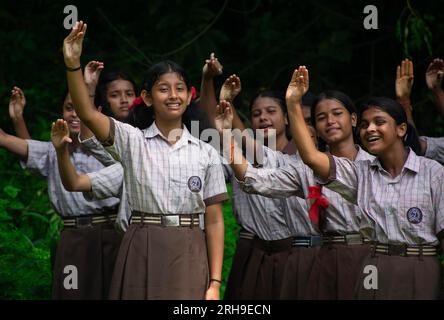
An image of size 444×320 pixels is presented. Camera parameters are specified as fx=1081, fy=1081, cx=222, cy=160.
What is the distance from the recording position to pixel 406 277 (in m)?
4.95

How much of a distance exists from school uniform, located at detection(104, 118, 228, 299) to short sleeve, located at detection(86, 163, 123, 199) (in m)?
0.63

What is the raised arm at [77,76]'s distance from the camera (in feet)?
15.2

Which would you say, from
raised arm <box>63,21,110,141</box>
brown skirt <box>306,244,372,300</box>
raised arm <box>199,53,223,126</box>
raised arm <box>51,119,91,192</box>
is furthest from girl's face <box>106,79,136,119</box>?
raised arm <box>63,21,110,141</box>

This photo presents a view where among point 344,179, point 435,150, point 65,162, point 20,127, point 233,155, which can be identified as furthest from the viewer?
point 20,127

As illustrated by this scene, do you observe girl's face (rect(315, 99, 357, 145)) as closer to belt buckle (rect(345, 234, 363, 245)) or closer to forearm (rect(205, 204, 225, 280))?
belt buckle (rect(345, 234, 363, 245))

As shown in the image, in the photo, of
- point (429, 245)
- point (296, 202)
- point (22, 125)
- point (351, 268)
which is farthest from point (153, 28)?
point (429, 245)

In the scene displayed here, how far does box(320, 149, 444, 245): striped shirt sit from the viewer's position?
16.2ft

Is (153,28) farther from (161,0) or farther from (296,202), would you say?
(296,202)

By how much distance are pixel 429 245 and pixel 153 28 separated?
13.7 feet

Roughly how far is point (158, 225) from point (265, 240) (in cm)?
143

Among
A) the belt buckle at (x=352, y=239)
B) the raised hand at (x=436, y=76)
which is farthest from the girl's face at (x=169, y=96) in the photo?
the raised hand at (x=436, y=76)

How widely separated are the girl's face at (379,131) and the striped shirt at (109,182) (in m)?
1.33

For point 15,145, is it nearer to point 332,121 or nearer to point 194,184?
point 194,184

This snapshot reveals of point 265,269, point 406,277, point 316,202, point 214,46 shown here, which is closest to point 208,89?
point 316,202
